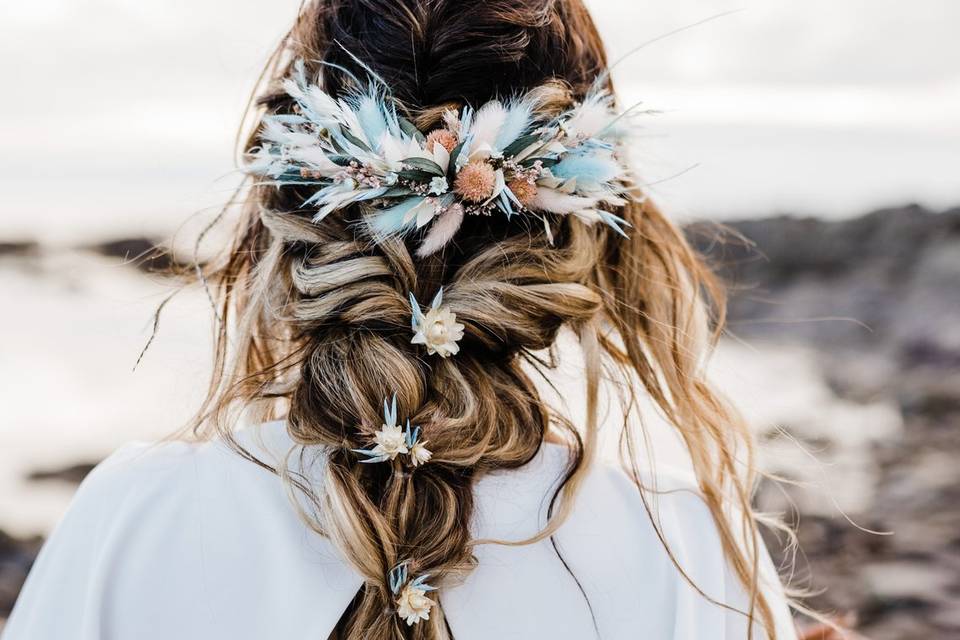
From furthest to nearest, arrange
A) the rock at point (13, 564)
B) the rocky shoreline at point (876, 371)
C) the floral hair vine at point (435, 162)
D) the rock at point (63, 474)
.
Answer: the rock at point (63, 474), the rocky shoreline at point (876, 371), the rock at point (13, 564), the floral hair vine at point (435, 162)

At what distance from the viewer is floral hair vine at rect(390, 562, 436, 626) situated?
1246 mm

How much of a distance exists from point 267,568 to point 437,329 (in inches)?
15.5

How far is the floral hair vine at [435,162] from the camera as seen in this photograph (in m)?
1.35

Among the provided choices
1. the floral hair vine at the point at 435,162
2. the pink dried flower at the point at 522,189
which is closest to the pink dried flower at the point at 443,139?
the floral hair vine at the point at 435,162

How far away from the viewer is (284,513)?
4.28ft

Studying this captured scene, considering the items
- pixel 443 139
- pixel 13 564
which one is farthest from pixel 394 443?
pixel 13 564

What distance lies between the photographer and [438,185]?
1.34 meters

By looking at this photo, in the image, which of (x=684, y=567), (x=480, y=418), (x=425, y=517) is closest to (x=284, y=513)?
(x=425, y=517)

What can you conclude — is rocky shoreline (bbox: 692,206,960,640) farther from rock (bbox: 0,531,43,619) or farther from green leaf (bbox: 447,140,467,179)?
rock (bbox: 0,531,43,619)

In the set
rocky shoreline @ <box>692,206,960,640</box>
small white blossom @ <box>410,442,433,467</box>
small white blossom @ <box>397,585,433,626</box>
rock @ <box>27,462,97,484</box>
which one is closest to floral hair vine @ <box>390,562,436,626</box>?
small white blossom @ <box>397,585,433,626</box>

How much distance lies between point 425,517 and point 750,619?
1.66 feet

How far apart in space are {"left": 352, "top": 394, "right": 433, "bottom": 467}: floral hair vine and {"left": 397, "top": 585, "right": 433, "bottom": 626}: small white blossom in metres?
0.16

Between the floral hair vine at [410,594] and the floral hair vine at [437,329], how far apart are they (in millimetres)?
291

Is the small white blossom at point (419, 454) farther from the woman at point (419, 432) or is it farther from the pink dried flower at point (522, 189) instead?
the pink dried flower at point (522, 189)
